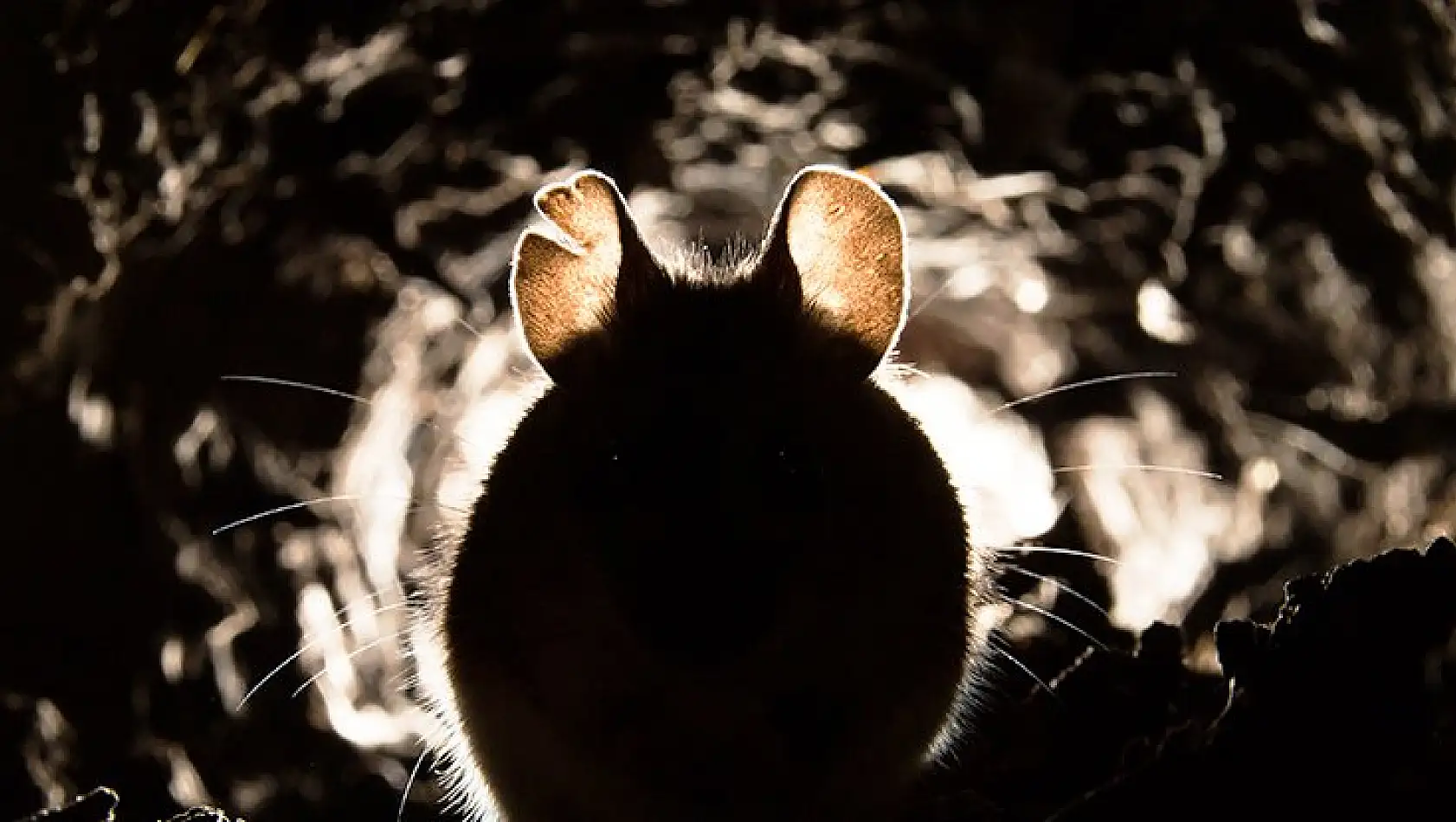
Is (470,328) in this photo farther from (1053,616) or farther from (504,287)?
(504,287)

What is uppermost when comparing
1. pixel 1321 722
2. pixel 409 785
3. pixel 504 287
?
pixel 1321 722

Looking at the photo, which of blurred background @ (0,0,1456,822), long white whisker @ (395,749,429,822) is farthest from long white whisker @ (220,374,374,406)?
long white whisker @ (395,749,429,822)

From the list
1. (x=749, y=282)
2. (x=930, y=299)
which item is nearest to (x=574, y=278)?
(x=749, y=282)

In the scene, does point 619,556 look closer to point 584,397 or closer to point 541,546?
point 541,546

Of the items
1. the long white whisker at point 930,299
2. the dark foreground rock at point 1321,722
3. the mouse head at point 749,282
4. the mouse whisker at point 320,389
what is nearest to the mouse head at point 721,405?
the mouse head at point 749,282

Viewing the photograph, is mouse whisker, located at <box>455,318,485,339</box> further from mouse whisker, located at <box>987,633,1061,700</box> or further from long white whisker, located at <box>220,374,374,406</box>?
mouse whisker, located at <box>987,633,1061,700</box>
